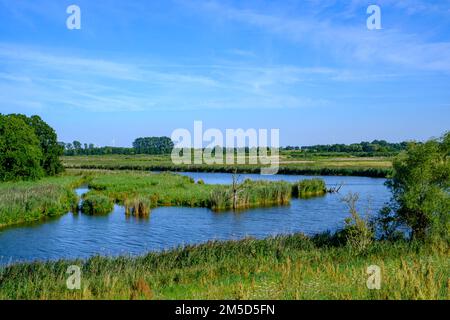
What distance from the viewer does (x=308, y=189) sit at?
44.2 m

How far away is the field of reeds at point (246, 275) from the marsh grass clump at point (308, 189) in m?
26.8

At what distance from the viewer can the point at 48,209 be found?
96.8ft

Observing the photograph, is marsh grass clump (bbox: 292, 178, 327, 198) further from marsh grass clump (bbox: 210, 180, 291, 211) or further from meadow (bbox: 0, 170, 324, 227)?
marsh grass clump (bbox: 210, 180, 291, 211)

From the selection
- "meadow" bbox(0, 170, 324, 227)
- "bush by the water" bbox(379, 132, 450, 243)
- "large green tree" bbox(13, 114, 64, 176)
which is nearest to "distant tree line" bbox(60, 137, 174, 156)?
"large green tree" bbox(13, 114, 64, 176)

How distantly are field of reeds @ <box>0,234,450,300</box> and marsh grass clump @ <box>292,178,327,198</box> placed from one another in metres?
26.8

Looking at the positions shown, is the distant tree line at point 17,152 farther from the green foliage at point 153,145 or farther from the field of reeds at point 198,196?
the green foliage at point 153,145

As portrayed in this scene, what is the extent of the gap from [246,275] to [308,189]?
33.8 metres

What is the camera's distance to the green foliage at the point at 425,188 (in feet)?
54.5

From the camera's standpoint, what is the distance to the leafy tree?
48.4 meters

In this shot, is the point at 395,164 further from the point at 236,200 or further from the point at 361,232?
the point at 236,200

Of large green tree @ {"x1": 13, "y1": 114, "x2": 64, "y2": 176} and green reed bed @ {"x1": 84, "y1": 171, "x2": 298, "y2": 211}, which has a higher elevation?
large green tree @ {"x1": 13, "y1": 114, "x2": 64, "y2": 176}

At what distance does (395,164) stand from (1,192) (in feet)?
87.0

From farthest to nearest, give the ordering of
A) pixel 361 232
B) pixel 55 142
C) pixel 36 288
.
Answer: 1. pixel 55 142
2. pixel 361 232
3. pixel 36 288
